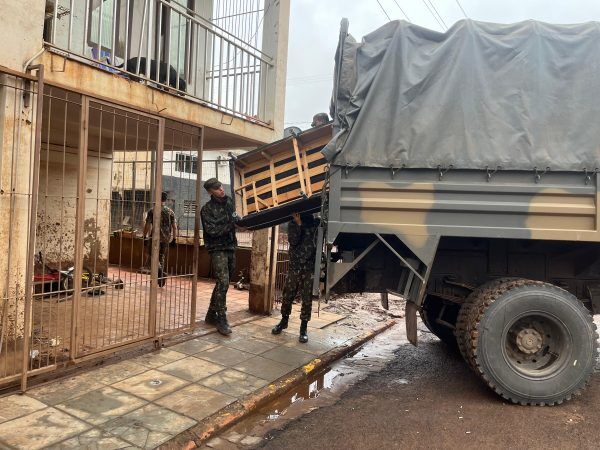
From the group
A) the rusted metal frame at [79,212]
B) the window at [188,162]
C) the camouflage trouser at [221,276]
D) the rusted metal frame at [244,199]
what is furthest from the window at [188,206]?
the rusted metal frame at [79,212]

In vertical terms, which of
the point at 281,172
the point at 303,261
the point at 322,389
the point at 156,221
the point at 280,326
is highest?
the point at 281,172

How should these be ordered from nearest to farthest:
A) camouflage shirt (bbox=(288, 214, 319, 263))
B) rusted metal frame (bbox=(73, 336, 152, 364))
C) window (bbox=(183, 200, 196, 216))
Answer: rusted metal frame (bbox=(73, 336, 152, 364))
camouflage shirt (bbox=(288, 214, 319, 263))
window (bbox=(183, 200, 196, 216))

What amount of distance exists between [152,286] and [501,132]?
145 inches

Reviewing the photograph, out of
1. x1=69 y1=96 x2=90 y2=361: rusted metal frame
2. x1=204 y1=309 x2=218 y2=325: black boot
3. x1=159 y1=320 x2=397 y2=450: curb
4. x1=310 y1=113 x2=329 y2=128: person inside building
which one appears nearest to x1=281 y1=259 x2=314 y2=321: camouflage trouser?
x1=159 y1=320 x2=397 y2=450: curb

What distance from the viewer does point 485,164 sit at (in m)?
3.93

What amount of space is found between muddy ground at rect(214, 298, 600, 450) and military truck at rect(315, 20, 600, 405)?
0.27 metres

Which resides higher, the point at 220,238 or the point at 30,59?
the point at 30,59

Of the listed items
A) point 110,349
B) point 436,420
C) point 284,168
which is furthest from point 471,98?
point 110,349

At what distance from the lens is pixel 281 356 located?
5035mm

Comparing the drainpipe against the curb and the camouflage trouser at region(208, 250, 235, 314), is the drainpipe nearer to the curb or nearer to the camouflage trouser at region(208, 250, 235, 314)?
the camouflage trouser at region(208, 250, 235, 314)

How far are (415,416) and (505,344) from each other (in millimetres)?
1038

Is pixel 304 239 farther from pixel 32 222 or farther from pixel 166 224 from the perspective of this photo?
pixel 166 224

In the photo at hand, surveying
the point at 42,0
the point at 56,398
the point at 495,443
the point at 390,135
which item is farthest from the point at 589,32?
the point at 56,398

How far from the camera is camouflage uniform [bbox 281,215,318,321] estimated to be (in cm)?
548
